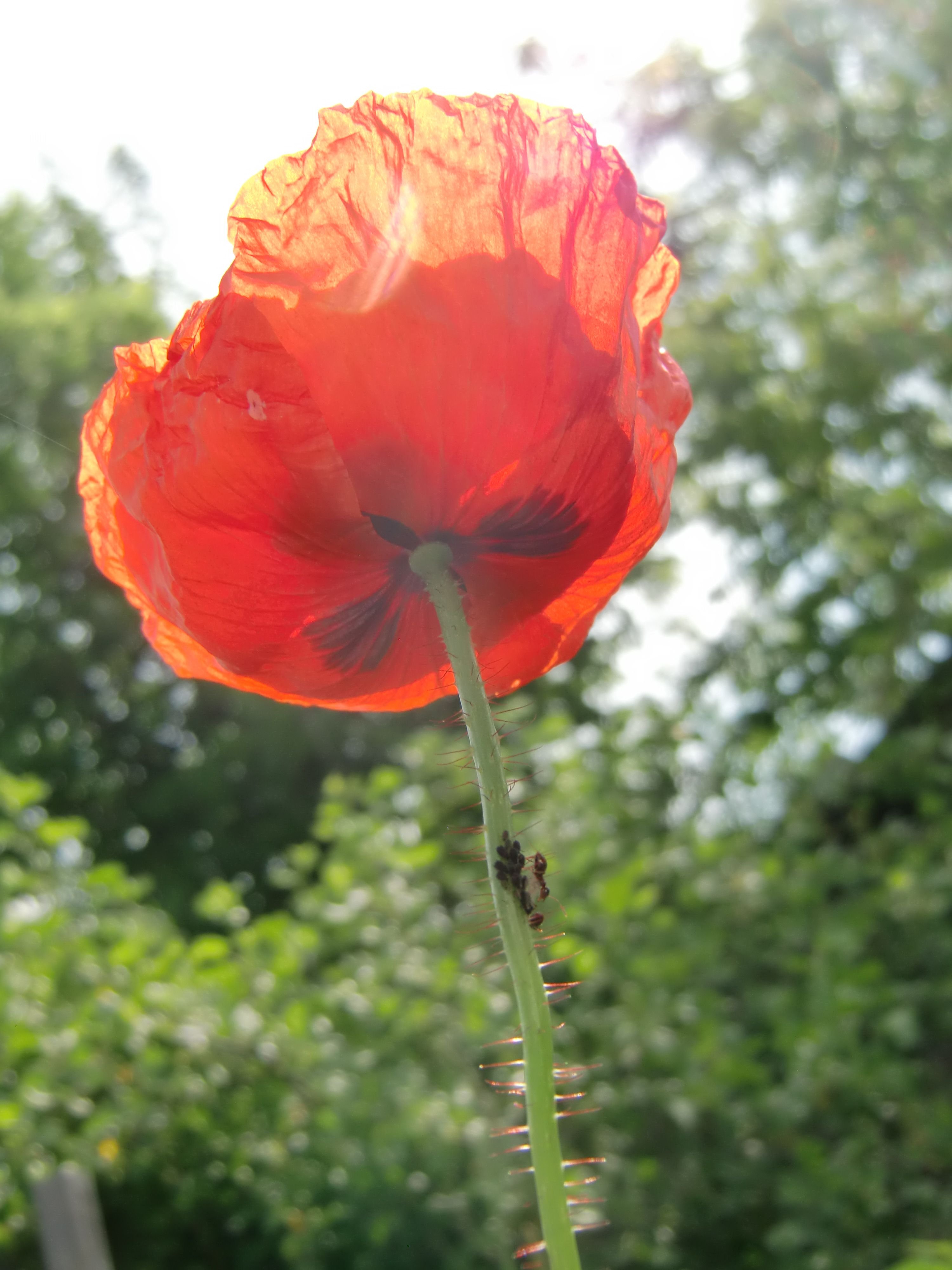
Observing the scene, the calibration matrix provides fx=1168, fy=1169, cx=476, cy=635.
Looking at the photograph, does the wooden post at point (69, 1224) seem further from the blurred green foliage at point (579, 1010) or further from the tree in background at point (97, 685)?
the tree in background at point (97, 685)

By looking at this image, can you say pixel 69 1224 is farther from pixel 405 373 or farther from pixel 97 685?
pixel 97 685

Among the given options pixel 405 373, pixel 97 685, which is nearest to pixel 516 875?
pixel 405 373

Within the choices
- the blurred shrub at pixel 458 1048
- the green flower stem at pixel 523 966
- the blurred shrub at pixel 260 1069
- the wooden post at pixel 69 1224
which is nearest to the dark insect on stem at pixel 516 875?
the green flower stem at pixel 523 966

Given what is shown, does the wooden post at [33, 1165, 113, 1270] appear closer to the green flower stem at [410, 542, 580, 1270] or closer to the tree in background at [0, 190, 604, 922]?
the green flower stem at [410, 542, 580, 1270]

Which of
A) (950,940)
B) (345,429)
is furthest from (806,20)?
(345,429)

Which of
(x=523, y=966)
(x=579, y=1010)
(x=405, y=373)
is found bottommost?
(x=579, y=1010)

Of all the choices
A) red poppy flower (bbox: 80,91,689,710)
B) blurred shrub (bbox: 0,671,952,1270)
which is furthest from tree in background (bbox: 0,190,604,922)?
red poppy flower (bbox: 80,91,689,710)
